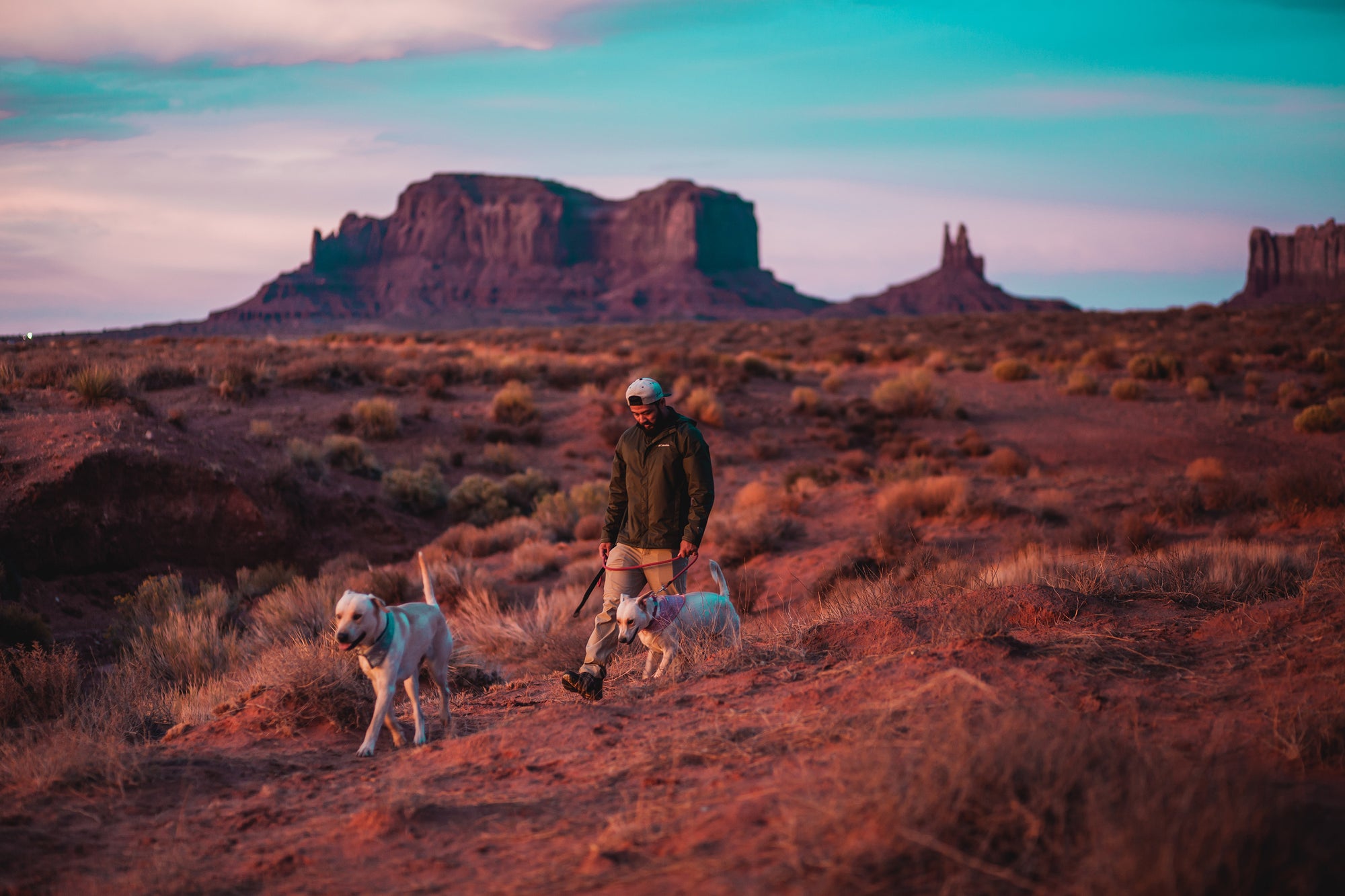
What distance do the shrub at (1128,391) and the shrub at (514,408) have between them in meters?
17.3

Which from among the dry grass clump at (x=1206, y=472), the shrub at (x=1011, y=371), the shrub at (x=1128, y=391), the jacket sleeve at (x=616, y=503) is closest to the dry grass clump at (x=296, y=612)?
the jacket sleeve at (x=616, y=503)

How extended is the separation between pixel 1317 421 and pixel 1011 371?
9.58m

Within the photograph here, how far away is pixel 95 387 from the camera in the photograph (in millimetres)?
16016

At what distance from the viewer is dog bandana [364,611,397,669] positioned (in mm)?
5281

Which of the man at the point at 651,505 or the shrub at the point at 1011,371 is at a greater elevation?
the shrub at the point at 1011,371

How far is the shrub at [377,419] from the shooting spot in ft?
70.5

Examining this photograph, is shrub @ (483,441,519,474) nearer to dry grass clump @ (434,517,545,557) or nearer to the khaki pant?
dry grass clump @ (434,517,545,557)

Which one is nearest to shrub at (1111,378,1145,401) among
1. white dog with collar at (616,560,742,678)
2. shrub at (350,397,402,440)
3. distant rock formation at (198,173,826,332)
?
shrub at (350,397,402,440)

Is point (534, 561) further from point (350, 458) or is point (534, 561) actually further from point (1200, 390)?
point (1200, 390)

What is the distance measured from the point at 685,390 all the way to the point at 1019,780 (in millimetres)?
23493

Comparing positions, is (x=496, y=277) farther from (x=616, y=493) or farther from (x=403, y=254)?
(x=616, y=493)

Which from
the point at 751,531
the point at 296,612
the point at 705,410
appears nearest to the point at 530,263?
the point at 705,410

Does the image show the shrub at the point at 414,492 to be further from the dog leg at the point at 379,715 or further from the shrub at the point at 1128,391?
the shrub at the point at 1128,391

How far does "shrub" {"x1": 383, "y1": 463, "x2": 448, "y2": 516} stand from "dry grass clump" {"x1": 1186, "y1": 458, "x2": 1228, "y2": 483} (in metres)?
14.5
